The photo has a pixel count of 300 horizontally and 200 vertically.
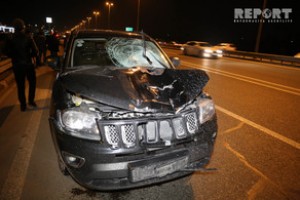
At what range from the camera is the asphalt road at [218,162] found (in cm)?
317

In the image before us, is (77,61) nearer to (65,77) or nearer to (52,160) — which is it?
(65,77)

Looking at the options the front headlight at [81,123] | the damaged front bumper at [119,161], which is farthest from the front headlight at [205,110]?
the front headlight at [81,123]

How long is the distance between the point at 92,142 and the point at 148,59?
2.30m

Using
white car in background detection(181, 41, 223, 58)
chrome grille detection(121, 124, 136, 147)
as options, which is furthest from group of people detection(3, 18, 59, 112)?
white car in background detection(181, 41, 223, 58)

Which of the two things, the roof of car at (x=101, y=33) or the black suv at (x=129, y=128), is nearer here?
the black suv at (x=129, y=128)

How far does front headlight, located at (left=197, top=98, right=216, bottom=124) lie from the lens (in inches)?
122

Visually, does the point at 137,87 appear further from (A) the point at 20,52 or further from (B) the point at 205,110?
(A) the point at 20,52

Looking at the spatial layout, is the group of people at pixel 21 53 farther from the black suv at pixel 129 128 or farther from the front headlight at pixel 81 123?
the front headlight at pixel 81 123

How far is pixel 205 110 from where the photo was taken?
3199 millimetres

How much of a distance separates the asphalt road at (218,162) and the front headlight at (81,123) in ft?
2.76

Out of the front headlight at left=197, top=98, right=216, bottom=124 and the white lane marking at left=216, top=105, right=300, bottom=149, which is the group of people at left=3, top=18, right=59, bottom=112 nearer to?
the front headlight at left=197, top=98, right=216, bottom=124

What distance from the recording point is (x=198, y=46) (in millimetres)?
23172

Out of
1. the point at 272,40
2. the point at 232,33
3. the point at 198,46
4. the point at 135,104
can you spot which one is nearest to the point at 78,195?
the point at 135,104

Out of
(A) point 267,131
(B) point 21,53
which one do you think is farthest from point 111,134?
(B) point 21,53
